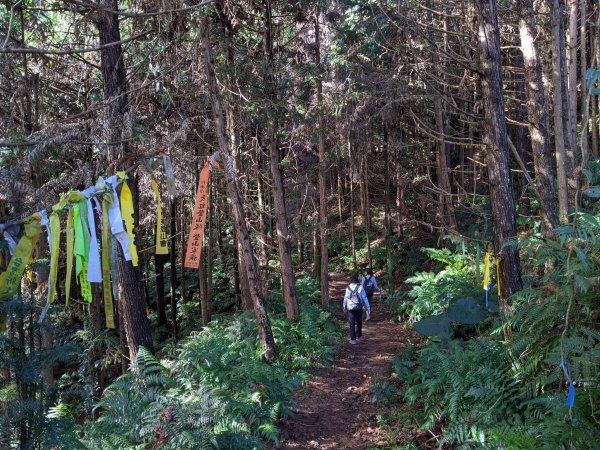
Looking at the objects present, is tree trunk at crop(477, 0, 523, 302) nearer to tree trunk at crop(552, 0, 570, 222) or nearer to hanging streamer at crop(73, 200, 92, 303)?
tree trunk at crop(552, 0, 570, 222)

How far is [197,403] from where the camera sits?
20.9ft

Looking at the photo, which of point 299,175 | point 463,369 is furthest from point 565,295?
point 299,175

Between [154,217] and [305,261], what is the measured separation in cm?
1419

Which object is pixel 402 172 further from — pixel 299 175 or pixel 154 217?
pixel 154 217

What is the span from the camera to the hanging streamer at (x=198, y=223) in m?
8.34

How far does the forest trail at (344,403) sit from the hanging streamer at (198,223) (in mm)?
3030

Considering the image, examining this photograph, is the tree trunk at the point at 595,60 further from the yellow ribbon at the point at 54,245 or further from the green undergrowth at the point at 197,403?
the yellow ribbon at the point at 54,245

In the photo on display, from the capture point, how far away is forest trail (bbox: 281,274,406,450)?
7.12m

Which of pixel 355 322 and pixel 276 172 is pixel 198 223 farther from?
pixel 355 322

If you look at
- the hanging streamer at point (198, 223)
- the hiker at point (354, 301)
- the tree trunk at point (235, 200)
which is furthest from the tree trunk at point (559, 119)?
the hanging streamer at point (198, 223)

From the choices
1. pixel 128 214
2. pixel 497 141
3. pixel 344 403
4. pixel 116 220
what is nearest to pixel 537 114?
pixel 497 141

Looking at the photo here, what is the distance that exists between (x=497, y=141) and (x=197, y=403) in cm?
534

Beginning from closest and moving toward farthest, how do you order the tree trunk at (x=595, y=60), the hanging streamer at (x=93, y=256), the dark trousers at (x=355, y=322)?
the hanging streamer at (x=93, y=256) → the dark trousers at (x=355, y=322) → the tree trunk at (x=595, y=60)

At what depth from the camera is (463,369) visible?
22.3ft
